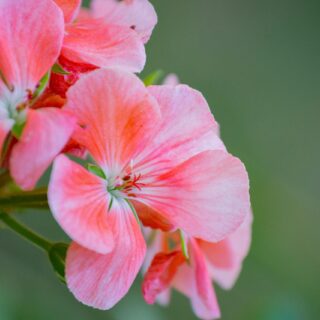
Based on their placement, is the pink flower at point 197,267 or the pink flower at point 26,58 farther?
the pink flower at point 197,267

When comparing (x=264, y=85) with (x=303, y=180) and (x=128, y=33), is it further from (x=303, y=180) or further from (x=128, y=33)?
(x=128, y=33)

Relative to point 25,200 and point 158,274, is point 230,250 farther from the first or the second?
point 25,200

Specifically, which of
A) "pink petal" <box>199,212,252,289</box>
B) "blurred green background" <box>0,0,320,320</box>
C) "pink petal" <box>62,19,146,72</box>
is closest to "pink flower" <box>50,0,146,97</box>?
"pink petal" <box>62,19,146,72</box>

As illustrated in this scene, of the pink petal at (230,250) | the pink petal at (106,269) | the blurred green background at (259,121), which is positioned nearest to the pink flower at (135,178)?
the pink petal at (106,269)

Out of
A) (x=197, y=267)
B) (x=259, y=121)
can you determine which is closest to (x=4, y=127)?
(x=197, y=267)

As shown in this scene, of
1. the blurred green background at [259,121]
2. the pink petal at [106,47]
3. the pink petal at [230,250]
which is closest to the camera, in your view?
the pink petal at [106,47]

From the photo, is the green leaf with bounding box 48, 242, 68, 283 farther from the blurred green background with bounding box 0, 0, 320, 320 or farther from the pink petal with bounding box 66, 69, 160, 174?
the blurred green background with bounding box 0, 0, 320, 320

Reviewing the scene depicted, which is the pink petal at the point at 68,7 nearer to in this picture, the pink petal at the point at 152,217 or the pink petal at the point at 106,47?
the pink petal at the point at 106,47

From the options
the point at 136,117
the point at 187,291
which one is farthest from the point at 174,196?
the point at 187,291
